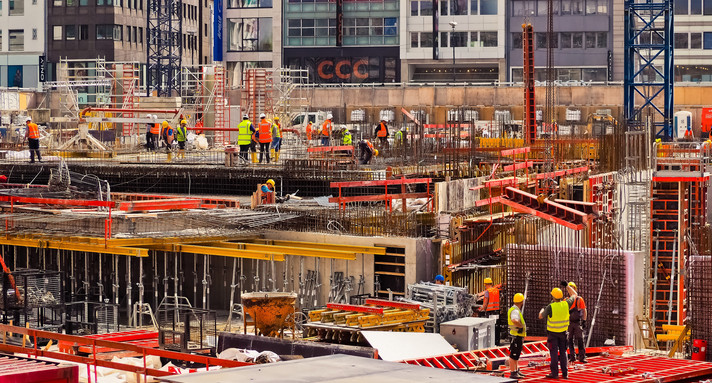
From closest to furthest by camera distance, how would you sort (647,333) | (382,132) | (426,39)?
(647,333) → (382,132) → (426,39)

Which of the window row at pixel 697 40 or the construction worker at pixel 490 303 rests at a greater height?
the window row at pixel 697 40

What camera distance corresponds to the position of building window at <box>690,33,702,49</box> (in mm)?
108963

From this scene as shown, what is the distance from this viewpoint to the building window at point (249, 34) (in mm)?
115812

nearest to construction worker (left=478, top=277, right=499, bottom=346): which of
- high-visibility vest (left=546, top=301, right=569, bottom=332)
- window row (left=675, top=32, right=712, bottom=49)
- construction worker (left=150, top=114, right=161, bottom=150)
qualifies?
high-visibility vest (left=546, top=301, right=569, bottom=332)

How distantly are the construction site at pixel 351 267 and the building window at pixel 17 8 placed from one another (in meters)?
82.9

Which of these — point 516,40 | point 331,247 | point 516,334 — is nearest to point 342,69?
point 516,40

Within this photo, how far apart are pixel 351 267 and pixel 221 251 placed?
9.86ft

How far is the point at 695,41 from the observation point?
358 ft

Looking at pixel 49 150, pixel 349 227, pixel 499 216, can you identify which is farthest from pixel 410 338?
pixel 49 150

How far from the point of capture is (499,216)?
3581 cm

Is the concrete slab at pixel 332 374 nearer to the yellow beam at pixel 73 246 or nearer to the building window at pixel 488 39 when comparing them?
the yellow beam at pixel 73 246

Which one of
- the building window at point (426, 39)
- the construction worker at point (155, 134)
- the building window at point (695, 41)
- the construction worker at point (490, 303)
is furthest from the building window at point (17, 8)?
the construction worker at point (490, 303)

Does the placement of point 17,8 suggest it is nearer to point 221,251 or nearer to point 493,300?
point 221,251

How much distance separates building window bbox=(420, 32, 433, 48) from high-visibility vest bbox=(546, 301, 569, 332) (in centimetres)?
9070
